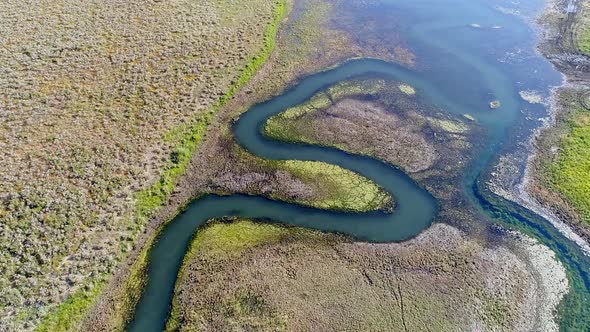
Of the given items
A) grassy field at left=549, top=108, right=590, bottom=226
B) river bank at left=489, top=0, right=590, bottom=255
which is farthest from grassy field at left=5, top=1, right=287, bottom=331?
grassy field at left=549, top=108, right=590, bottom=226

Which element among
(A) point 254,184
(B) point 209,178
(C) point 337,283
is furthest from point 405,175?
(B) point 209,178

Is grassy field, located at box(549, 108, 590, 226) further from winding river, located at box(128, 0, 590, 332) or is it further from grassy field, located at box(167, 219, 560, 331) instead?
grassy field, located at box(167, 219, 560, 331)

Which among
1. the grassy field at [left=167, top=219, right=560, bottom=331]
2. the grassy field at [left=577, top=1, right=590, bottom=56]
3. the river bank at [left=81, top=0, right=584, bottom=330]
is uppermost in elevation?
the grassy field at [left=577, top=1, right=590, bottom=56]

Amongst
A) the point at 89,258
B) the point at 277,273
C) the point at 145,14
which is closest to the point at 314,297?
the point at 277,273

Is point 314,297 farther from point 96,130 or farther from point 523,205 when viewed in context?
point 96,130

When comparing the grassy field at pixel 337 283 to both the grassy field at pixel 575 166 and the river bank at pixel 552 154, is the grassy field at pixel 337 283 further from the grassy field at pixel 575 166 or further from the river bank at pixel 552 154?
the grassy field at pixel 575 166

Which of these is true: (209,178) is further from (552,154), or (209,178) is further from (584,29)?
(584,29)
